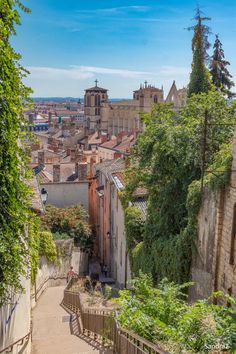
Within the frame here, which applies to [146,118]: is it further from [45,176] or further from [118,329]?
[45,176]

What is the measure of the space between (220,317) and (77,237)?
24.7 meters

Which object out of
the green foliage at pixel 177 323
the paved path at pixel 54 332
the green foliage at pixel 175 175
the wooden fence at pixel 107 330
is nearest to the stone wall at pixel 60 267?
the paved path at pixel 54 332

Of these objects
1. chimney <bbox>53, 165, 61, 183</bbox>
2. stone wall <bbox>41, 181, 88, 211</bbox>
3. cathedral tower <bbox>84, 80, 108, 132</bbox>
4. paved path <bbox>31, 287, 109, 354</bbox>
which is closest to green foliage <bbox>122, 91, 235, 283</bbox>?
paved path <bbox>31, 287, 109, 354</bbox>

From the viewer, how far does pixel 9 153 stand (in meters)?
7.75

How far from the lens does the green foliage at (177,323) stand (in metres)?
6.84

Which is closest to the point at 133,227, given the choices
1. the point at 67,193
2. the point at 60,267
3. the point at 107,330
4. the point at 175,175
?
the point at 175,175

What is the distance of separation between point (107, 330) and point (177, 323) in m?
2.94

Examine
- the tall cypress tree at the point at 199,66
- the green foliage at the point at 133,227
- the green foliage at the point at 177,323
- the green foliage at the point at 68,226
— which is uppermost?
the tall cypress tree at the point at 199,66

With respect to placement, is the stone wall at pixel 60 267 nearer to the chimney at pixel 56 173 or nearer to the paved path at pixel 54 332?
the paved path at pixel 54 332

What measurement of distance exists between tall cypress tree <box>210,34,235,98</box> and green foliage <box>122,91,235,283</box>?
1166 cm

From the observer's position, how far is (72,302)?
61.2ft

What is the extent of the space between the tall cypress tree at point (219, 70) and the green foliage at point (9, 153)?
23.5 meters

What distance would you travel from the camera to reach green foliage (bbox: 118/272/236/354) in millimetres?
6840

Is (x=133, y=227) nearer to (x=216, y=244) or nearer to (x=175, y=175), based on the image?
(x=175, y=175)
